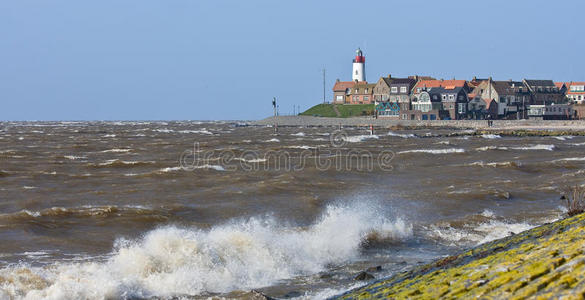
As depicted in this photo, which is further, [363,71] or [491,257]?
[363,71]

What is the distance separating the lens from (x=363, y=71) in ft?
555

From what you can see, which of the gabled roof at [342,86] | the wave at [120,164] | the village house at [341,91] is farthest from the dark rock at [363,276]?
the gabled roof at [342,86]

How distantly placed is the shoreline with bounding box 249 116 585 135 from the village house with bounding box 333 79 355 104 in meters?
13.8

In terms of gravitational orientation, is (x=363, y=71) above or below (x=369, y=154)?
above

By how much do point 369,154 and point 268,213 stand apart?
1149 inches

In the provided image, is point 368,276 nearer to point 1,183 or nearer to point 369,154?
point 1,183

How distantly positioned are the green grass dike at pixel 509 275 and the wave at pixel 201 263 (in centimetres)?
353

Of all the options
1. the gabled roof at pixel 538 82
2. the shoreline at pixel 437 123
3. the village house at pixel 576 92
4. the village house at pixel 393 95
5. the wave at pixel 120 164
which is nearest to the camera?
the wave at pixel 120 164

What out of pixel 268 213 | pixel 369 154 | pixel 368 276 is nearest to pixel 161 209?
pixel 268 213

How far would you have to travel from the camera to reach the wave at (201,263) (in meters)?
13.1

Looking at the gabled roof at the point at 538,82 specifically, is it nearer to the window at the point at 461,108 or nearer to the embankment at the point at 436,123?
the window at the point at 461,108

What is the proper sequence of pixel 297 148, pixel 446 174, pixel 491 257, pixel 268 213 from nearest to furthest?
pixel 491 257
pixel 268 213
pixel 446 174
pixel 297 148

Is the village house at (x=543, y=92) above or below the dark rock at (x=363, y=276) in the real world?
above

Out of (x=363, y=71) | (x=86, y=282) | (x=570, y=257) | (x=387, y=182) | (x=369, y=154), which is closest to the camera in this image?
(x=570, y=257)
